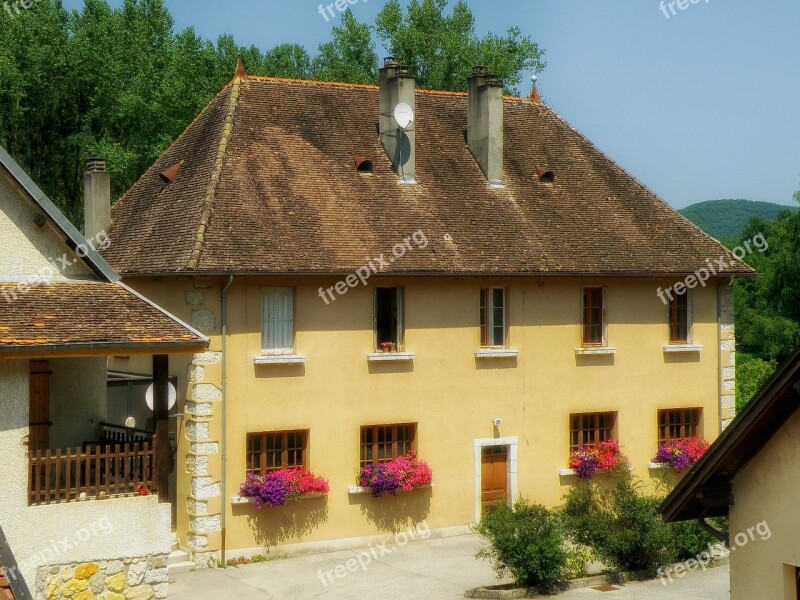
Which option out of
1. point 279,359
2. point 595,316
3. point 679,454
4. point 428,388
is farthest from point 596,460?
point 279,359

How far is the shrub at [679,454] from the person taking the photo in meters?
25.3

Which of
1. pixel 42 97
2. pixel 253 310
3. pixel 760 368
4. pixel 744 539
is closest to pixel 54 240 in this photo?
pixel 253 310

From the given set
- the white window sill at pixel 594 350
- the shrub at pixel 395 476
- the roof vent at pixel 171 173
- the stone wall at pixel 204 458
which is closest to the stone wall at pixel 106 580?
the stone wall at pixel 204 458

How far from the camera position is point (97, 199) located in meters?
25.5

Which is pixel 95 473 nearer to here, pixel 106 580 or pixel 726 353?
pixel 106 580

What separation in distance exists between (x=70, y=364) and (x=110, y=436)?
1303 millimetres

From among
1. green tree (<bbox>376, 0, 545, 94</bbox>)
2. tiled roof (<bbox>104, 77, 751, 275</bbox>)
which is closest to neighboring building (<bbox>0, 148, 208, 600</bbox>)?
tiled roof (<bbox>104, 77, 751, 275</bbox>)

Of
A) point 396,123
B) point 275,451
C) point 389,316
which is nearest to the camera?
point 275,451

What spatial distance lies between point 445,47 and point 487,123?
17.2 m

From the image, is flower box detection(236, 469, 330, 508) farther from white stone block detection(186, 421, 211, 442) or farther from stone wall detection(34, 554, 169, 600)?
stone wall detection(34, 554, 169, 600)

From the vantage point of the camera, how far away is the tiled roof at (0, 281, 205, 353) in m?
14.8

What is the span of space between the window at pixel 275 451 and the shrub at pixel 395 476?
129 cm

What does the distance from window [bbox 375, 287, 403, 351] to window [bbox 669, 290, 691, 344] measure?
22.2ft

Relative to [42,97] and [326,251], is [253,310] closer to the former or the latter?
[326,251]
